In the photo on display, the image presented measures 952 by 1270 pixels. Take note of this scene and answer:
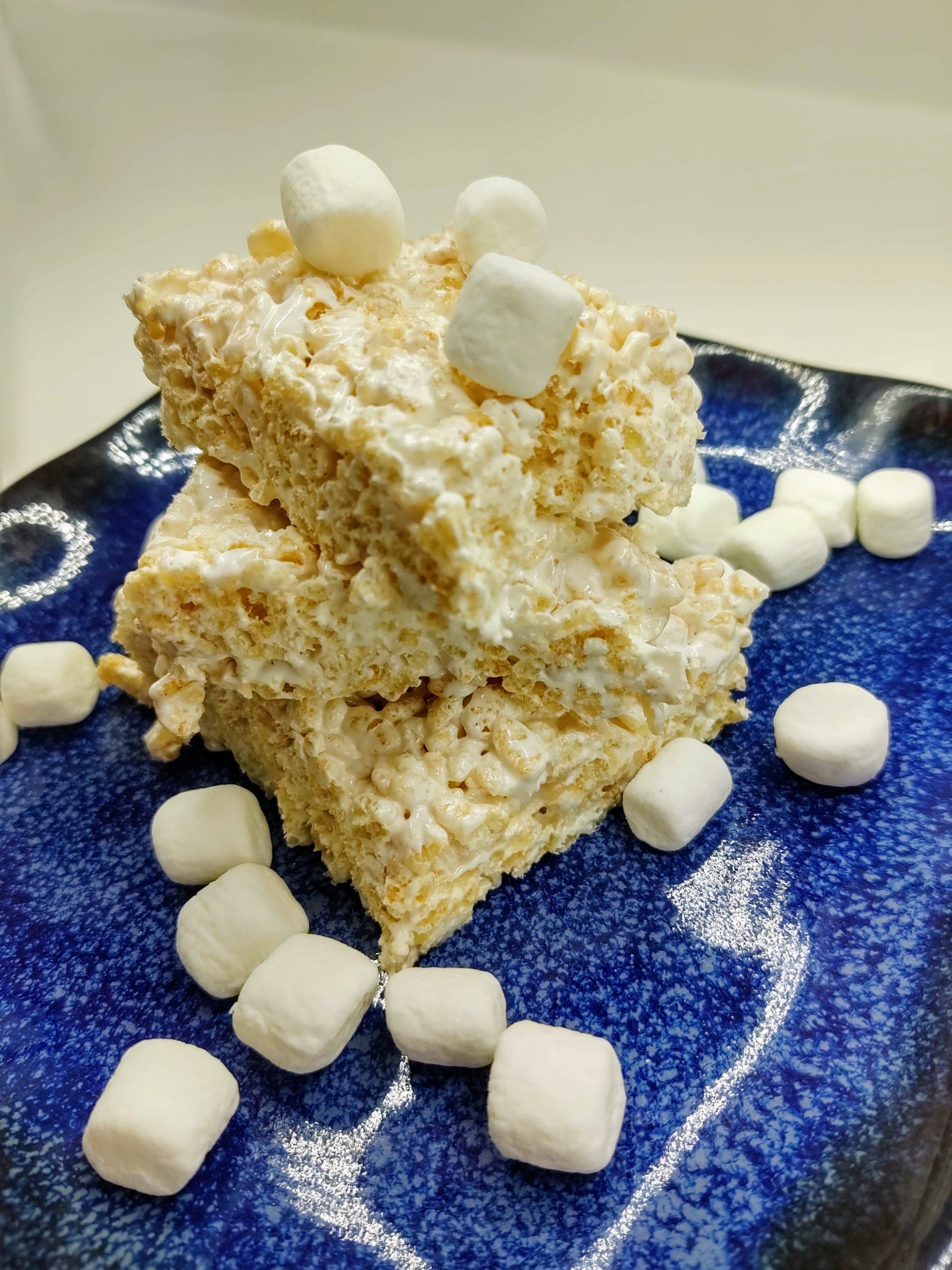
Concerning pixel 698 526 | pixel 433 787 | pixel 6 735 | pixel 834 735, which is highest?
pixel 698 526

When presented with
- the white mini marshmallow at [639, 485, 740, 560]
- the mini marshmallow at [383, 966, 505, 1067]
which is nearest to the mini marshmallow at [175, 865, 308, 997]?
the mini marshmallow at [383, 966, 505, 1067]

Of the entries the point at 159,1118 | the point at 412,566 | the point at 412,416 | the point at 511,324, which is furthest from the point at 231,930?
the point at 511,324

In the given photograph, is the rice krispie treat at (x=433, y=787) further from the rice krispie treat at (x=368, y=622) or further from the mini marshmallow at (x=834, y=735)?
the mini marshmallow at (x=834, y=735)

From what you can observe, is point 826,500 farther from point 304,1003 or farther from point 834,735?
point 304,1003

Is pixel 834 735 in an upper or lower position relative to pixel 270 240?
lower

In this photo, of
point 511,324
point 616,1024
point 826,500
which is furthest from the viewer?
point 826,500

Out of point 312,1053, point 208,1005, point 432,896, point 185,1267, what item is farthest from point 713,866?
point 185,1267
